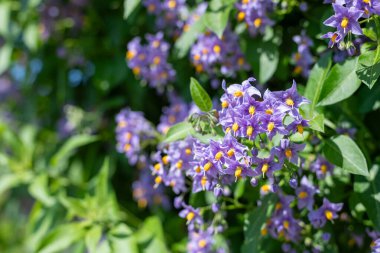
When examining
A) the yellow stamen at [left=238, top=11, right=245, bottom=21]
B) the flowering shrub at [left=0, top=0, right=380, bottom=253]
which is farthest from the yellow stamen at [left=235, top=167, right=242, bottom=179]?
the yellow stamen at [left=238, top=11, right=245, bottom=21]

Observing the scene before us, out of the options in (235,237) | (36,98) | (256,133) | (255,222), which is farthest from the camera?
(36,98)

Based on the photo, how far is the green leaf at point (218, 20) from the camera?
2107 millimetres

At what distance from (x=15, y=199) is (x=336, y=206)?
260cm

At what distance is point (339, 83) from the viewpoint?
6.01 ft

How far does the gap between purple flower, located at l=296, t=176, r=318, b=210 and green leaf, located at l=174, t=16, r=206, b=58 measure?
801mm

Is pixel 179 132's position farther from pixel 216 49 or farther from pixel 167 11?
pixel 167 11

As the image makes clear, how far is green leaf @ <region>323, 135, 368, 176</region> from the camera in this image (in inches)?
67.4

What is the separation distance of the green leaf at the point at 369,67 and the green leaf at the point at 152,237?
131 cm

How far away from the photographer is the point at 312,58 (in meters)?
2.20

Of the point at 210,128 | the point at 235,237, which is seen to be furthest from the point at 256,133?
the point at 235,237

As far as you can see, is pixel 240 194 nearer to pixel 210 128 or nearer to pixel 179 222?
pixel 210 128

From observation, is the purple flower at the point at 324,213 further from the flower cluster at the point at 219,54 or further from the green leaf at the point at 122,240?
the green leaf at the point at 122,240

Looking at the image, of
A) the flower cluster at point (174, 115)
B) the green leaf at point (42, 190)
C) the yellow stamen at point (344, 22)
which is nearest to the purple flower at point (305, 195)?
the yellow stamen at point (344, 22)

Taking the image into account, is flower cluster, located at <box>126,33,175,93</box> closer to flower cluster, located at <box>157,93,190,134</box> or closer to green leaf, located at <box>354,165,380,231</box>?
flower cluster, located at <box>157,93,190,134</box>
